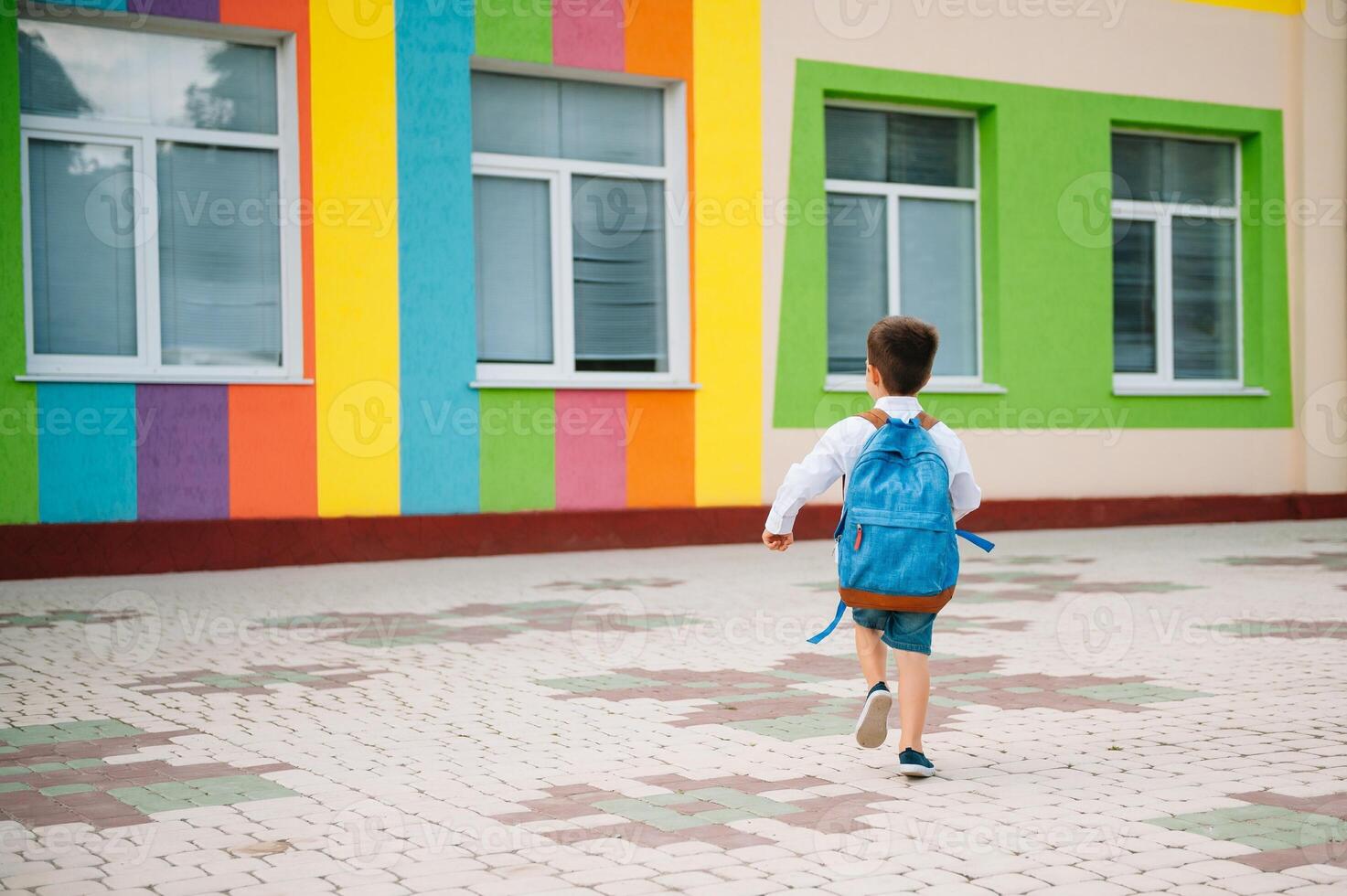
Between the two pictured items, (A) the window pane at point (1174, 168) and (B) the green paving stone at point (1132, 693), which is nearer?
(B) the green paving stone at point (1132, 693)

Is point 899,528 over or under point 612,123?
under

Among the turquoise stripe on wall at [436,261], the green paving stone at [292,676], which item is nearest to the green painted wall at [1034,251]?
the turquoise stripe on wall at [436,261]

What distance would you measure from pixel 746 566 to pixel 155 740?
264 inches

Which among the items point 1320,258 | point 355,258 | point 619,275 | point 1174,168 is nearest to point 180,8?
point 355,258

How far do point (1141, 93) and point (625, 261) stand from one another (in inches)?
237

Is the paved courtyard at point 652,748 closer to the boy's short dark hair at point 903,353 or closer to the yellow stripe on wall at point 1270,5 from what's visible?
the boy's short dark hair at point 903,353

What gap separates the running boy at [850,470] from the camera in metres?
4.45

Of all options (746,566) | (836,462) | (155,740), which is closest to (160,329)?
(746,566)

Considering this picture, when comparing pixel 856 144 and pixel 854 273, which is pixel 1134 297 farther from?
pixel 856 144

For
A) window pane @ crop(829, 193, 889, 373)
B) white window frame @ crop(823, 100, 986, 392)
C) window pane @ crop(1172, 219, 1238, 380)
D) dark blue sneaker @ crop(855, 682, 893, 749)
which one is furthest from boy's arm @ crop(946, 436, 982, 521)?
window pane @ crop(1172, 219, 1238, 380)

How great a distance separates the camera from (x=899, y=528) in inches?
175

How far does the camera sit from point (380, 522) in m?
11.8

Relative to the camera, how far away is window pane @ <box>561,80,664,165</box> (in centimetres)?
1298

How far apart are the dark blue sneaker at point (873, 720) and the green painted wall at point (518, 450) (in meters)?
8.10
